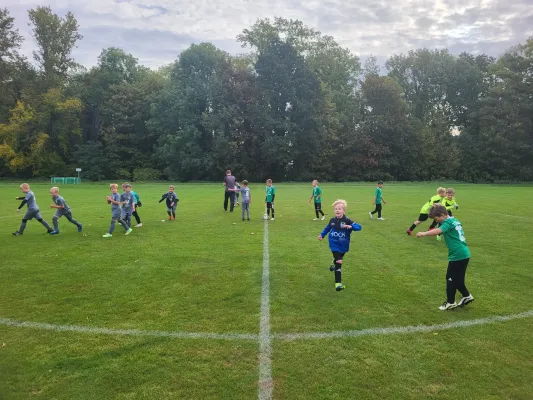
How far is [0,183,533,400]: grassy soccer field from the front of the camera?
4668 millimetres

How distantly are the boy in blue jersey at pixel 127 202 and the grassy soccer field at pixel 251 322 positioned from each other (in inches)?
83.2

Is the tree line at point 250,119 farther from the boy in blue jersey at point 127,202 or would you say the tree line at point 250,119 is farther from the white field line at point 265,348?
the white field line at point 265,348

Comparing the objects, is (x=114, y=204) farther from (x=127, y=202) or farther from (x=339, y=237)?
(x=339, y=237)

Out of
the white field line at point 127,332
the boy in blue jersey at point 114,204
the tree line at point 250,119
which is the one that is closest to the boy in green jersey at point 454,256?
the white field line at point 127,332

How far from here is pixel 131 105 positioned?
200 feet

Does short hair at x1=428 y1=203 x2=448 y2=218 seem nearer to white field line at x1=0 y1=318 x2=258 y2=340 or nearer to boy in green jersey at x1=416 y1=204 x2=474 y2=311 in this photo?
boy in green jersey at x1=416 y1=204 x2=474 y2=311

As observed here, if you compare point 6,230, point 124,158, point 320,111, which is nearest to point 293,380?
point 6,230

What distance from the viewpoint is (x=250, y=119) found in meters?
55.2

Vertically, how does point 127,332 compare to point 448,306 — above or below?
below

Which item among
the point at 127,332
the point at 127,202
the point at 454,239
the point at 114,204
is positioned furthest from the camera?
the point at 127,202

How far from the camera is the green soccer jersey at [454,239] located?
268 inches

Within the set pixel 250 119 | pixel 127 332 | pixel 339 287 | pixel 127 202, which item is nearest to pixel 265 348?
pixel 127 332

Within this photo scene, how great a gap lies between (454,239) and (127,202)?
11.1 metres

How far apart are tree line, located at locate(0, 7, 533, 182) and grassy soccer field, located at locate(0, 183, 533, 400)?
43.5 metres
